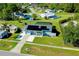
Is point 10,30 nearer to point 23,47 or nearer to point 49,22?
point 23,47

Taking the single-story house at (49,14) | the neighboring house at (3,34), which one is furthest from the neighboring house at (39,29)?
the neighboring house at (3,34)

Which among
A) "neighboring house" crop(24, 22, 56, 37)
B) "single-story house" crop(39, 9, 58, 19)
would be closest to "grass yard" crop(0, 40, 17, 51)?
"neighboring house" crop(24, 22, 56, 37)

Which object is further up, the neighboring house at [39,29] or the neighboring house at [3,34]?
the neighboring house at [39,29]

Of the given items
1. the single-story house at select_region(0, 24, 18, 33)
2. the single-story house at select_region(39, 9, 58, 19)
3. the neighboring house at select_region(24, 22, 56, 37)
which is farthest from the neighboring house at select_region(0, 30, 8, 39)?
the single-story house at select_region(39, 9, 58, 19)

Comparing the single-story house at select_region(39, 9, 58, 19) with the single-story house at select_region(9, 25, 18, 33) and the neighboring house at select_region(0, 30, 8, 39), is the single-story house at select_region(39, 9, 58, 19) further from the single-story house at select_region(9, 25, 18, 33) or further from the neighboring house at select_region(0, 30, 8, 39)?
the neighboring house at select_region(0, 30, 8, 39)

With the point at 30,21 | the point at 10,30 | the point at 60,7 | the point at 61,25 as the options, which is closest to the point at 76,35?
the point at 61,25

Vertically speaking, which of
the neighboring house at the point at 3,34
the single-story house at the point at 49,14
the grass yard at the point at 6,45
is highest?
the single-story house at the point at 49,14

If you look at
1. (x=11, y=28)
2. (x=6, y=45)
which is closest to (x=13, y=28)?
(x=11, y=28)

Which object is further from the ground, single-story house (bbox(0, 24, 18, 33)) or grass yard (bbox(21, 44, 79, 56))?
single-story house (bbox(0, 24, 18, 33))

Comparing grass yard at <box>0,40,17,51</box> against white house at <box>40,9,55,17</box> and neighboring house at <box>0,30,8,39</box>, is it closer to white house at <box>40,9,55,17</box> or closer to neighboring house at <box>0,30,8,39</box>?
neighboring house at <box>0,30,8,39</box>

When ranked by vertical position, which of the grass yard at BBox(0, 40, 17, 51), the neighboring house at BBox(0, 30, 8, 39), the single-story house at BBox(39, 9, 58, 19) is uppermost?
the single-story house at BBox(39, 9, 58, 19)

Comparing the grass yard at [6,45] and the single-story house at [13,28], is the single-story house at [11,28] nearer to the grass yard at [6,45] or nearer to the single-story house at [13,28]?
the single-story house at [13,28]
